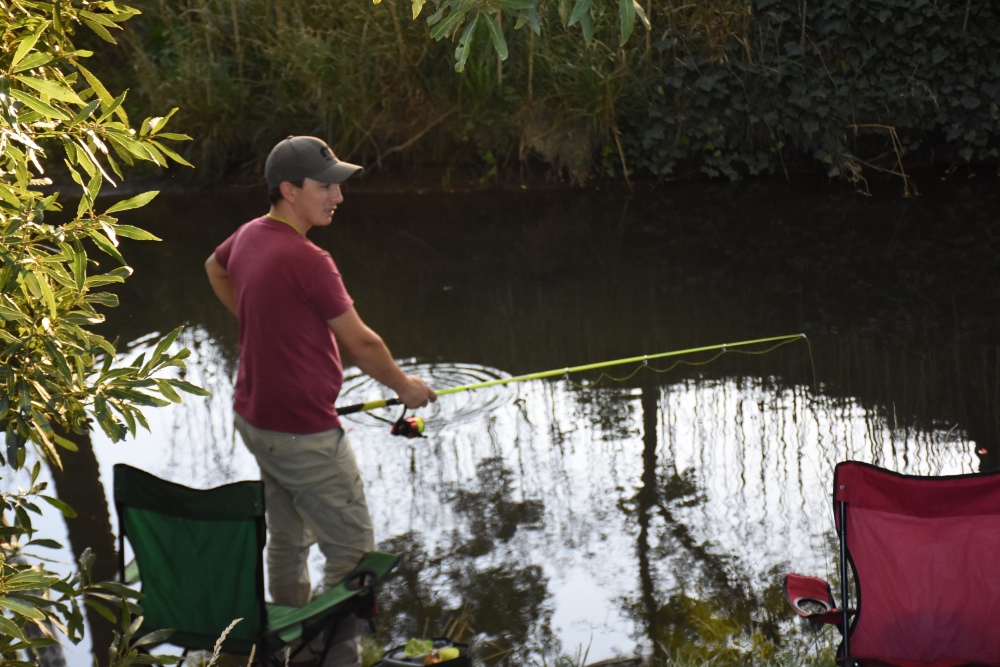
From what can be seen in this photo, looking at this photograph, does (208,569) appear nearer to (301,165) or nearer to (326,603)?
(326,603)

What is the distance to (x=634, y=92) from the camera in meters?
10.1

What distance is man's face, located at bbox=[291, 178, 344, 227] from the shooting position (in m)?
3.76

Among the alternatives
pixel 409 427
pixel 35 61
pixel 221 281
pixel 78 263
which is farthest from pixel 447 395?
pixel 35 61

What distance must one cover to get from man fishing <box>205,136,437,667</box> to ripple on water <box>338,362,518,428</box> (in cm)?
201

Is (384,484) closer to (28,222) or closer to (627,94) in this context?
(28,222)

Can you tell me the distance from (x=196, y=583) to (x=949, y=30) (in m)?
8.33

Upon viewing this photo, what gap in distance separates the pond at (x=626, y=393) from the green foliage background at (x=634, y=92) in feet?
1.64

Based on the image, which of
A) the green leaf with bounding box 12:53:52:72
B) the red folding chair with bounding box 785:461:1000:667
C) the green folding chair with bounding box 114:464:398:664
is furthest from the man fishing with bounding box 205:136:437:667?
the red folding chair with bounding box 785:461:1000:667

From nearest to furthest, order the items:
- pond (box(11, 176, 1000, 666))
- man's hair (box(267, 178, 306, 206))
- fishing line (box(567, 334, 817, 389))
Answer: man's hair (box(267, 178, 306, 206)) < pond (box(11, 176, 1000, 666)) < fishing line (box(567, 334, 817, 389))

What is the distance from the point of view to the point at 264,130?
1050 cm

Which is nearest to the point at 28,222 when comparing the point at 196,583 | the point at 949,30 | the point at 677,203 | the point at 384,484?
the point at 196,583

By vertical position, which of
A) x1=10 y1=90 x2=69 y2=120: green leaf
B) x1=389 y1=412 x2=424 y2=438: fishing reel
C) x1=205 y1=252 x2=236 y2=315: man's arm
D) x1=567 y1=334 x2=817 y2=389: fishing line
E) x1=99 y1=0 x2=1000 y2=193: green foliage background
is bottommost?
x1=389 y1=412 x2=424 y2=438: fishing reel

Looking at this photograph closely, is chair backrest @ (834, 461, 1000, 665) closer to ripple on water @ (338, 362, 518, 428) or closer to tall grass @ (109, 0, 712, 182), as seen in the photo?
ripple on water @ (338, 362, 518, 428)

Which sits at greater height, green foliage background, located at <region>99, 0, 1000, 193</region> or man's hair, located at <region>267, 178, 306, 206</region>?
green foliage background, located at <region>99, 0, 1000, 193</region>
